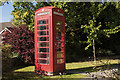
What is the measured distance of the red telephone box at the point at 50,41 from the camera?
623 cm

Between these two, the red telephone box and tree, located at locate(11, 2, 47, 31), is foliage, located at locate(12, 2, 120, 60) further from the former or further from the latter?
the red telephone box

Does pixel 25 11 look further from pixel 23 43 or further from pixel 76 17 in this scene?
pixel 76 17

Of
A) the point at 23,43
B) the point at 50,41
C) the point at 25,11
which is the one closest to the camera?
the point at 50,41

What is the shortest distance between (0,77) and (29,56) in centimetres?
411

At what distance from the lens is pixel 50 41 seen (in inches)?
246

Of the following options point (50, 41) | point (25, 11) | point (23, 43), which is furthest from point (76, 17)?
point (50, 41)

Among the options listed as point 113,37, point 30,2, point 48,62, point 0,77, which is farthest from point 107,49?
point 0,77

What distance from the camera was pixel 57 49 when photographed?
673 cm

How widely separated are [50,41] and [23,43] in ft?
11.8

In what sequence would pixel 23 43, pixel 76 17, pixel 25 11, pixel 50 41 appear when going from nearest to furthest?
pixel 50 41, pixel 23 43, pixel 25 11, pixel 76 17

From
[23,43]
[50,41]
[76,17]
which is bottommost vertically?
[23,43]

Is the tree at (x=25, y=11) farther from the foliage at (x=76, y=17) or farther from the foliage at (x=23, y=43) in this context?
the foliage at (x=23, y=43)

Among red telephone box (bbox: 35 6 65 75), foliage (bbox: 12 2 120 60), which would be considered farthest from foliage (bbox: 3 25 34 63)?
red telephone box (bbox: 35 6 65 75)

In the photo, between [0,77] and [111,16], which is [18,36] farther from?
[111,16]
